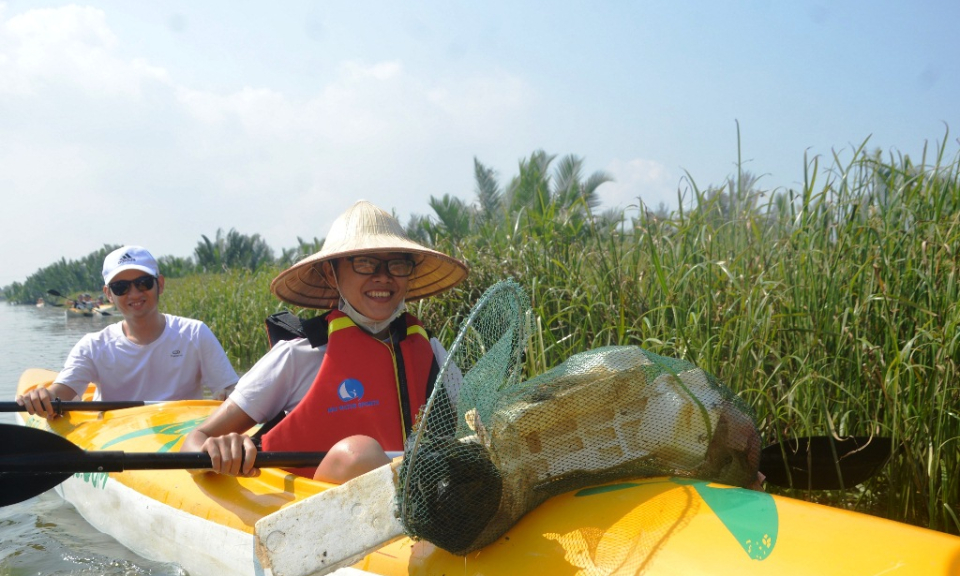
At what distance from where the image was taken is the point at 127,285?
13.9 feet

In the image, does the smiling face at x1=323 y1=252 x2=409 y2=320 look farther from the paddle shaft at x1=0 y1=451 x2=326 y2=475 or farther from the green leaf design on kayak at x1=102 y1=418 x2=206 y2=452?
the green leaf design on kayak at x1=102 y1=418 x2=206 y2=452

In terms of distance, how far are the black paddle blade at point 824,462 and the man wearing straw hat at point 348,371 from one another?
3.63 feet

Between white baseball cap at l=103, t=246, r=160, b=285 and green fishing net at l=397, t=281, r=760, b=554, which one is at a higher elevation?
white baseball cap at l=103, t=246, r=160, b=285

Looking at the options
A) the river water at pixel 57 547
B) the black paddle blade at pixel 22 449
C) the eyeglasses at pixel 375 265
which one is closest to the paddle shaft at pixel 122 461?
the black paddle blade at pixel 22 449

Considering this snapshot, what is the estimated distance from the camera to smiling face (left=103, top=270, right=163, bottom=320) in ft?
13.9

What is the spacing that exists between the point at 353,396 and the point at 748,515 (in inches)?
57.5

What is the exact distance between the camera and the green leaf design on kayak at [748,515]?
161cm

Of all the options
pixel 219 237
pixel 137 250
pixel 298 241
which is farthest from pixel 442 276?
pixel 219 237

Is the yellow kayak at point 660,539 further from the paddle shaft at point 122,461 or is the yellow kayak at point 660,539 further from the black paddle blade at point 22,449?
the black paddle blade at point 22,449

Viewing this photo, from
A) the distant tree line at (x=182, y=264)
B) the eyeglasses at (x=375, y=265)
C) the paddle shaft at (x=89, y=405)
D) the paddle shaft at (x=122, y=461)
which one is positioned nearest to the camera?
the paddle shaft at (x=122, y=461)

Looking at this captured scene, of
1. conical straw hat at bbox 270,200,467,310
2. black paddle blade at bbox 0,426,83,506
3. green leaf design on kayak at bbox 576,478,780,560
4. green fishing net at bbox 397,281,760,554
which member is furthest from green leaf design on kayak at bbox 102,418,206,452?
green leaf design on kayak at bbox 576,478,780,560

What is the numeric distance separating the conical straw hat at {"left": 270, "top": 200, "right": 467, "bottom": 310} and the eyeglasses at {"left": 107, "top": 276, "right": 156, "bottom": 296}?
4.70 feet

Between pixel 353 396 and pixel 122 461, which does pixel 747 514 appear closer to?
pixel 353 396

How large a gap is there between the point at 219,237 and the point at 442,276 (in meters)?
20.4
